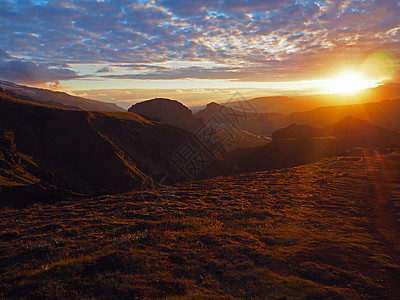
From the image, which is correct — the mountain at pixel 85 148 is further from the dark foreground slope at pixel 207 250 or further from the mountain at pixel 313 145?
the dark foreground slope at pixel 207 250

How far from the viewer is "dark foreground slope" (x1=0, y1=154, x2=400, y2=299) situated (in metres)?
8.70

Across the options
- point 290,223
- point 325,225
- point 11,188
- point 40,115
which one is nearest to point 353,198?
point 325,225

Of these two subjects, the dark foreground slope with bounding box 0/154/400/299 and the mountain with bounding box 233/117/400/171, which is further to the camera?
the mountain with bounding box 233/117/400/171

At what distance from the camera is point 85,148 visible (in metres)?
81.4

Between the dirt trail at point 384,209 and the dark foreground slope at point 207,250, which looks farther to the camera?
the dirt trail at point 384,209

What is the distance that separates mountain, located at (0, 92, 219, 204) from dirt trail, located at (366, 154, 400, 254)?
52840 mm

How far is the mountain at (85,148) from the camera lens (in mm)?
69250

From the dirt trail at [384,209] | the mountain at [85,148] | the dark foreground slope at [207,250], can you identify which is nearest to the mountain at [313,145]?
the mountain at [85,148]

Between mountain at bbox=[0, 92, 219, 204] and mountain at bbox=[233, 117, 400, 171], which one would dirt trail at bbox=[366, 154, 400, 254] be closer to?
mountain at bbox=[233, 117, 400, 171]

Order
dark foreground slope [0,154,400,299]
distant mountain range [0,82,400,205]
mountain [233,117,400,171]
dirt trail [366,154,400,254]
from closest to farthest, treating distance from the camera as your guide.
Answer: dark foreground slope [0,154,400,299] → dirt trail [366,154,400,254] → distant mountain range [0,82,400,205] → mountain [233,117,400,171]

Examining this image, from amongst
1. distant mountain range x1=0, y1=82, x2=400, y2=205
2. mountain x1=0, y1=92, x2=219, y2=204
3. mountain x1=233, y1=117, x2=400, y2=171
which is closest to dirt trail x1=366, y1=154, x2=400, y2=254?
distant mountain range x1=0, y1=82, x2=400, y2=205

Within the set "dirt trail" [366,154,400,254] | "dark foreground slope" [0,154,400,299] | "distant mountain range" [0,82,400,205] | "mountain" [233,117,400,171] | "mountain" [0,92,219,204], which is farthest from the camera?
"mountain" [233,117,400,171]

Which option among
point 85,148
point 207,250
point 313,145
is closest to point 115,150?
point 85,148

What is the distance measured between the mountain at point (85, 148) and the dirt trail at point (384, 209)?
52.8 meters
